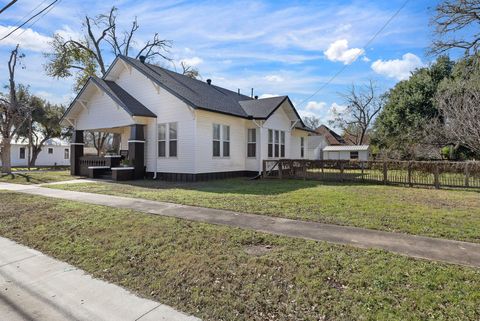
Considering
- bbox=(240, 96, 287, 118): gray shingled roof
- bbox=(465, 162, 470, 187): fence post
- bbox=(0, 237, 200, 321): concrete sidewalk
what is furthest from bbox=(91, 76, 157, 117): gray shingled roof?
bbox=(465, 162, 470, 187): fence post

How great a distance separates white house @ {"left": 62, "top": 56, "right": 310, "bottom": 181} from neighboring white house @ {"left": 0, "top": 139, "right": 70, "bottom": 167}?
86.0ft

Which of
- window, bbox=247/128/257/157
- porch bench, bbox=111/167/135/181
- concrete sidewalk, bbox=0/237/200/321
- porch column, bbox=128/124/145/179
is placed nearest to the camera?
concrete sidewalk, bbox=0/237/200/321

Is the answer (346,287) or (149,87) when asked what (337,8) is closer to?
(149,87)

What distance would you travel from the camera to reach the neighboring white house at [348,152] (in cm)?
4286

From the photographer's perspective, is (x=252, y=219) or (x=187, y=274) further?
(x=252, y=219)

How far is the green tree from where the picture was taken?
85.5 ft

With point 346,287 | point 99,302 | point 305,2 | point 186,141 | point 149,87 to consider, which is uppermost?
point 305,2

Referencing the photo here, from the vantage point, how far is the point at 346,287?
3475mm

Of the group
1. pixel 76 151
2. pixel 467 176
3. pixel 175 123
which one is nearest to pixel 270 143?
pixel 175 123

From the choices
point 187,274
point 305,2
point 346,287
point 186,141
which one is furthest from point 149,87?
point 346,287

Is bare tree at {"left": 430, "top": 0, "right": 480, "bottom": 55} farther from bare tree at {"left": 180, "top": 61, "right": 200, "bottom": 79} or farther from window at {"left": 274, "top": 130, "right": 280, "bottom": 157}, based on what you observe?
bare tree at {"left": 180, "top": 61, "right": 200, "bottom": 79}

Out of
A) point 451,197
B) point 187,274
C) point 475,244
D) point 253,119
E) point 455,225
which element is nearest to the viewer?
point 187,274

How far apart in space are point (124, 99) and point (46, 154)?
33.4 metres

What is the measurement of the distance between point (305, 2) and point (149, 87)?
952 centimetres
